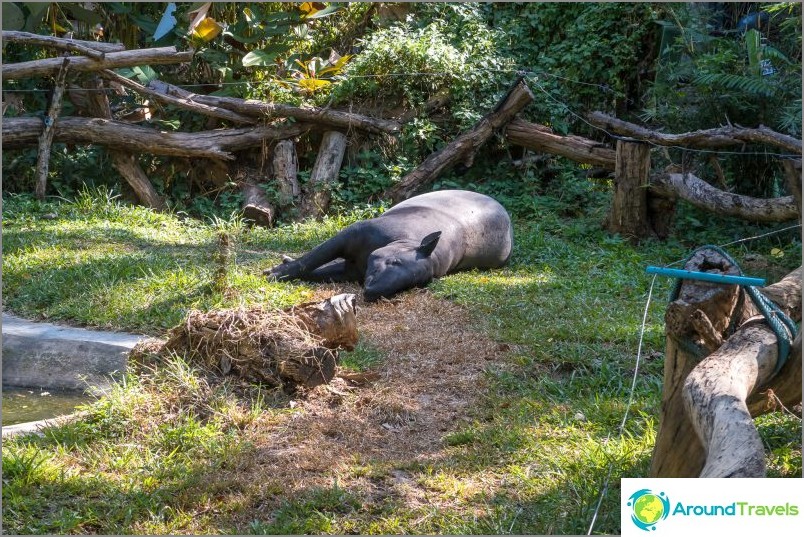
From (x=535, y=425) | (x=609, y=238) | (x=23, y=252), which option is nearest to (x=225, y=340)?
(x=535, y=425)

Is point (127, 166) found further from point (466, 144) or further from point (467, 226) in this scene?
point (467, 226)

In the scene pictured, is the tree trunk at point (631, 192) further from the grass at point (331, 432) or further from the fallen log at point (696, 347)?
the fallen log at point (696, 347)

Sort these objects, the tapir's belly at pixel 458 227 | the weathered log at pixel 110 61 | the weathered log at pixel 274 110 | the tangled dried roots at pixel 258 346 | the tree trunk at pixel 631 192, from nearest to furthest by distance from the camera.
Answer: the tangled dried roots at pixel 258 346 < the tapir's belly at pixel 458 227 < the tree trunk at pixel 631 192 < the weathered log at pixel 110 61 < the weathered log at pixel 274 110

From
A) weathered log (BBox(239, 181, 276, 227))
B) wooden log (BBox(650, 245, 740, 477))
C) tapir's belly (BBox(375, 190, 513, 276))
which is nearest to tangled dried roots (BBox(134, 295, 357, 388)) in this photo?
wooden log (BBox(650, 245, 740, 477))

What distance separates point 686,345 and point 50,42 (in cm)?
992

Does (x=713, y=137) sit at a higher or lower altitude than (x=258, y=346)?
higher


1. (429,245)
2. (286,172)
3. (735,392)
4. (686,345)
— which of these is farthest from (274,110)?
(735,392)

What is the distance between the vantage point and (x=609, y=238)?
10.5m

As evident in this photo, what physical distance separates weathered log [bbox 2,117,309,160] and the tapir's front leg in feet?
12.6

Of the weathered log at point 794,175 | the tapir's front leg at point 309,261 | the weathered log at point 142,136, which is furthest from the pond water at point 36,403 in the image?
the weathered log at point 794,175

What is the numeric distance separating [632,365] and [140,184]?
808cm

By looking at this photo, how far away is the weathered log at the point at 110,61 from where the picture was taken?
11.0 m

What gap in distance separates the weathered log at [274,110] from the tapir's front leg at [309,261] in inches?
153

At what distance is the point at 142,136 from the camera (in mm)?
11711
